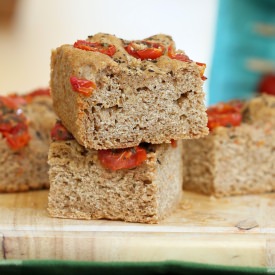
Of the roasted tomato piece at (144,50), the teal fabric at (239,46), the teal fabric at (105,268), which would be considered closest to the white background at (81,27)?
the teal fabric at (239,46)

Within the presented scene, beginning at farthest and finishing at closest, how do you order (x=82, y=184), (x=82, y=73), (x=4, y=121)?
(x=4, y=121)
(x=82, y=184)
(x=82, y=73)

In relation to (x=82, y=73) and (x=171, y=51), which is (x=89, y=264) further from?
(x=171, y=51)

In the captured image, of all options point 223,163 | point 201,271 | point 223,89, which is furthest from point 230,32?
point 201,271

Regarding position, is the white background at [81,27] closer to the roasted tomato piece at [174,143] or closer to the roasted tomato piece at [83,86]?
the roasted tomato piece at [174,143]

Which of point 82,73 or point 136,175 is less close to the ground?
point 82,73

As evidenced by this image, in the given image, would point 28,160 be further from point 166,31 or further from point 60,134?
point 166,31

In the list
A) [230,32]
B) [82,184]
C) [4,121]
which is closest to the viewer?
[82,184]
